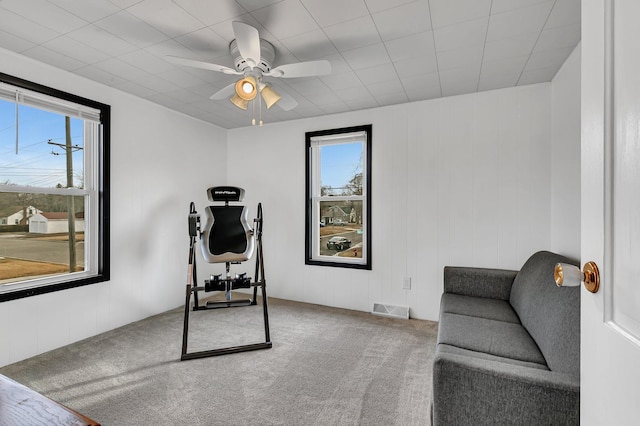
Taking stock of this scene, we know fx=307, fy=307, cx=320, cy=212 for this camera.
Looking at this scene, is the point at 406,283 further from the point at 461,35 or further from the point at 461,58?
the point at 461,35

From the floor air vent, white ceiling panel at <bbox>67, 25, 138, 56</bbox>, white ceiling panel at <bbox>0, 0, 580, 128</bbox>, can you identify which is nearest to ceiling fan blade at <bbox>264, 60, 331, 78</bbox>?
white ceiling panel at <bbox>0, 0, 580, 128</bbox>

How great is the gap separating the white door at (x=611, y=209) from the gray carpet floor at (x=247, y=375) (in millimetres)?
1354

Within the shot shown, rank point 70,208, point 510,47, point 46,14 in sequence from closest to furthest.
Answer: point 46,14 < point 510,47 < point 70,208

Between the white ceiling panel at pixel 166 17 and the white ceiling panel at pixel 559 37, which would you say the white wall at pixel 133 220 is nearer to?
the white ceiling panel at pixel 166 17

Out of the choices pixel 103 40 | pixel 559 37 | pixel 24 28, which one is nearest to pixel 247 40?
pixel 103 40

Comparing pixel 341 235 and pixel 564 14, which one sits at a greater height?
pixel 564 14

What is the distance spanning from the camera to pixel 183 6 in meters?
1.81

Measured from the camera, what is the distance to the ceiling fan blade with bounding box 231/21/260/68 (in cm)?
168

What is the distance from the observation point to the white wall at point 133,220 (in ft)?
8.10

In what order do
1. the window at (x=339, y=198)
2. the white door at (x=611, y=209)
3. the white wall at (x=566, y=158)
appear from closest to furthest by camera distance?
the white door at (x=611, y=209) < the white wall at (x=566, y=158) < the window at (x=339, y=198)

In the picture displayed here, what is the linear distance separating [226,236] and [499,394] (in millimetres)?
2496

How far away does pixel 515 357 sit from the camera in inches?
65.1

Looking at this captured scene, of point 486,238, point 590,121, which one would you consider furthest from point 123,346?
point 486,238

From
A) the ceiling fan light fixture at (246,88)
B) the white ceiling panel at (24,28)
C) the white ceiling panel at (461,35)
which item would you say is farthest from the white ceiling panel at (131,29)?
the white ceiling panel at (461,35)
